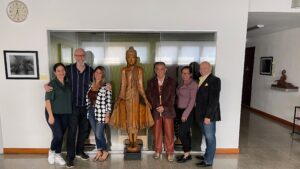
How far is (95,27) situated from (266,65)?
5.05 meters

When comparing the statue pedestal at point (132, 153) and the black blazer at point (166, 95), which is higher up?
the black blazer at point (166, 95)

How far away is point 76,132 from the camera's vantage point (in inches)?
119

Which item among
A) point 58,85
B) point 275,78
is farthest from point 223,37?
point 275,78

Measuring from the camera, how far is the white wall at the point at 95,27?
3164mm

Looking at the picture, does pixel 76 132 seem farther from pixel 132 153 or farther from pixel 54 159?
pixel 132 153

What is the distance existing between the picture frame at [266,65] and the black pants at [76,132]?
5.15 meters

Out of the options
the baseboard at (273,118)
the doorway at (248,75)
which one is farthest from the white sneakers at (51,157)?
the doorway at (248,75)

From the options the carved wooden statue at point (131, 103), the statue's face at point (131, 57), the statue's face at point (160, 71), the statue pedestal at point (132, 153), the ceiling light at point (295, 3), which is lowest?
the statue pedestal at point (132, 153)

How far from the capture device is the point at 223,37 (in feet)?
10.8

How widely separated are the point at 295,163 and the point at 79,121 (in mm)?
3336

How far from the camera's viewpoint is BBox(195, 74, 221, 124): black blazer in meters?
2.79

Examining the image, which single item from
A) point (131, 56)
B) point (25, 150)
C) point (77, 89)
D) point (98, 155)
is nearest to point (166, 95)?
point (131, 56)

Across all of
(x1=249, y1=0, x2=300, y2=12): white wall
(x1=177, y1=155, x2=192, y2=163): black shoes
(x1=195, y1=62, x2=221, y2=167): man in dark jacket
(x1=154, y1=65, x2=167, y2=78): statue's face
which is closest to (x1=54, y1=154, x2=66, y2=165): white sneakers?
(x1=177, y1=155, x2=192, y2=163): black shoes

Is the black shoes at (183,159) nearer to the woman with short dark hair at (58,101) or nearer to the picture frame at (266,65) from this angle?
the woman with short dark hair at (58,101)
